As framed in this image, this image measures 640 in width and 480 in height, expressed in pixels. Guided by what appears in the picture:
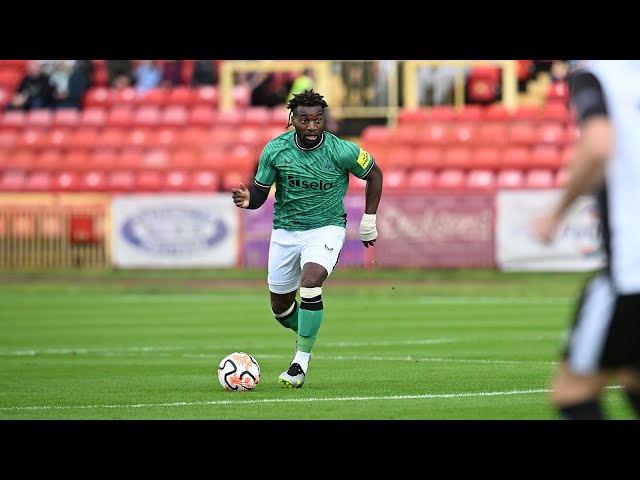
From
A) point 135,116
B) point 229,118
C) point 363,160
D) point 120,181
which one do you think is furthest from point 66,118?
point 363,160

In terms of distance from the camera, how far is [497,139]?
110ft

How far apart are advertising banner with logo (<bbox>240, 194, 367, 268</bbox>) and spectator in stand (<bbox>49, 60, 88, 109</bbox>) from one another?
35.2ft

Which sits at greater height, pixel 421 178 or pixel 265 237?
pixel 421 178

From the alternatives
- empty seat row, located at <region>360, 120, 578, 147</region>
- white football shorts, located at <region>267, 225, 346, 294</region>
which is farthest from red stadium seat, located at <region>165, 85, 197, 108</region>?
white football shorts, located at <region>267, 225, 346, 294</region>

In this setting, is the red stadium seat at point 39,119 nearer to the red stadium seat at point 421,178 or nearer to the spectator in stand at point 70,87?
the spectator in stand at point 70,87

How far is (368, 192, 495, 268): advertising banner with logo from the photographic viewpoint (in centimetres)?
2828

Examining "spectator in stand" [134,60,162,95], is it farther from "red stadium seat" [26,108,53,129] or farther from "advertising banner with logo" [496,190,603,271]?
"advertising banner with logo" [496,190,603,271]

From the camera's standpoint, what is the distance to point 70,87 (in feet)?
124

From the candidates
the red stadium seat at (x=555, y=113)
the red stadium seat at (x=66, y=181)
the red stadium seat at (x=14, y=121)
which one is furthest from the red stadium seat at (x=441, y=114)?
the red stadium seat at (x=14, y=121)

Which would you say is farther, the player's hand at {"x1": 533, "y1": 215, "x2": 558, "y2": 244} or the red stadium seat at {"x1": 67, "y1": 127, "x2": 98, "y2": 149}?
the red stadium seat at {"x1": 67, "y1": 127, "x2": 98, "y2": 149}

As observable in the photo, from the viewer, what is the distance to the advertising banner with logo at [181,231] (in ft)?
96.0

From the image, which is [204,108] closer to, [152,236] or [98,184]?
[98,184]

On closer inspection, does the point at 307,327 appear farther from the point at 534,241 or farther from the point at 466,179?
the point at 466,179

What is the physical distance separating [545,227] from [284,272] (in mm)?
6684
